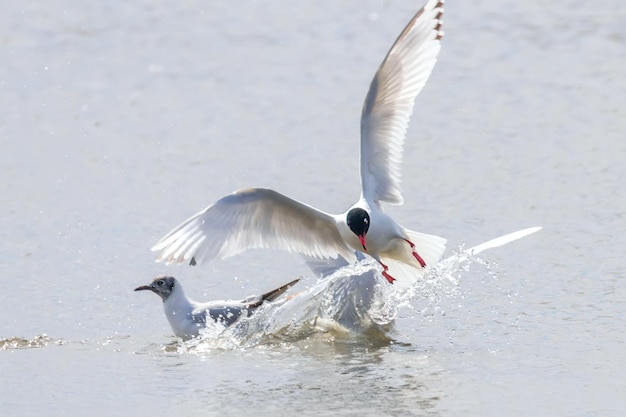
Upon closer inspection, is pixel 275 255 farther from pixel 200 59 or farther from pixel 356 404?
pixel 200 59

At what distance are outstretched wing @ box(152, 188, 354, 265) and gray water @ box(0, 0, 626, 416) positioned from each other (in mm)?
503

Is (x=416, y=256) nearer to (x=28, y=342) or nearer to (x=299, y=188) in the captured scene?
(x=299, y=188)

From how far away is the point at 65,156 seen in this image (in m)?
10.3

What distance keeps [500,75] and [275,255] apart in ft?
13.2

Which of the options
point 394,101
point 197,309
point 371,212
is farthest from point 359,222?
point 197,309

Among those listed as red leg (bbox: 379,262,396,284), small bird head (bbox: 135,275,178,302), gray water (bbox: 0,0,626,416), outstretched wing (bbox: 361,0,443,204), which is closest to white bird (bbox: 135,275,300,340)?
small bird head (bbox: 135,275,178,302)

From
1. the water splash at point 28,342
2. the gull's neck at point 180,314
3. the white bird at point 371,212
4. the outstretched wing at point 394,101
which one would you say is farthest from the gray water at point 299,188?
the outstretched wing at point 394,101

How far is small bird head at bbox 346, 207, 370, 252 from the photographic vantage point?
23.3 feet

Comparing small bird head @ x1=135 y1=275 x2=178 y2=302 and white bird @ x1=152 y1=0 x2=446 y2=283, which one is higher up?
white bird @ x1=152 y1=0 x2=446 y2=283

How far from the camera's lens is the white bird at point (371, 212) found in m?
7.30

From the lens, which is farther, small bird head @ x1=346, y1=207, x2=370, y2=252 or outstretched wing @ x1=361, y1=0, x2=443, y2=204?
outstretched wing @ x1=361, y1=0, x2=443, y2=204

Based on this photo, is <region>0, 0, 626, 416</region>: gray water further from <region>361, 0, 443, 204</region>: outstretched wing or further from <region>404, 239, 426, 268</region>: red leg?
<region>361, 0, 443, 204</region>: outstretched wing

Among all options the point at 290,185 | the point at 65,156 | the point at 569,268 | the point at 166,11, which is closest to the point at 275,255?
the point at 290,185

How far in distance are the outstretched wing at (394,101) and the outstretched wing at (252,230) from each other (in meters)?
0.38
